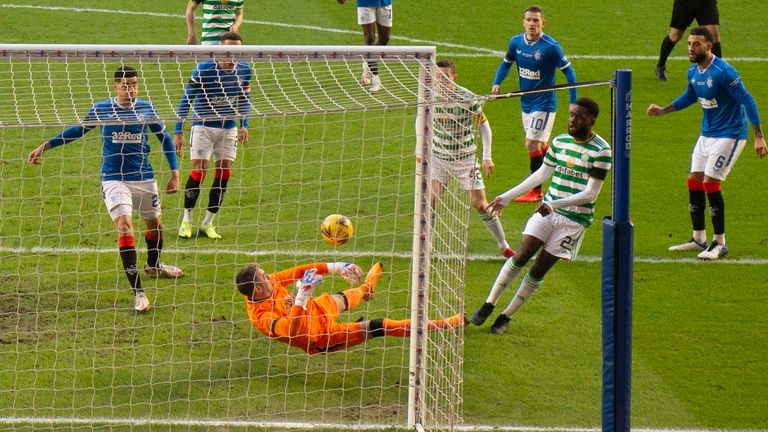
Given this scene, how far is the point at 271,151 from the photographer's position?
13.7 m

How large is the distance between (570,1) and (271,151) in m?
8.49

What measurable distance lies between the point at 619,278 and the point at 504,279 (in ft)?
10.7

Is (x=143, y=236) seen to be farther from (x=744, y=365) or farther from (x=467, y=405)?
(x=744, y=365)

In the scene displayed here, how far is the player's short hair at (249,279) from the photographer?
8.62 m

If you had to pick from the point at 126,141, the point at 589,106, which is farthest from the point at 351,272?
the point at 126,141

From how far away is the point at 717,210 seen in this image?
36.9ft

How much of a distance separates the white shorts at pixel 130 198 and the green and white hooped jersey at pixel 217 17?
4.37m

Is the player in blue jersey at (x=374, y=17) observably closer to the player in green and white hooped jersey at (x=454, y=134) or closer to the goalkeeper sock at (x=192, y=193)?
the goalkeeper sock at (x=192, y=193)

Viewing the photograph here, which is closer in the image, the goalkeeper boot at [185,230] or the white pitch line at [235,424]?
the white pitch line at [235,424]

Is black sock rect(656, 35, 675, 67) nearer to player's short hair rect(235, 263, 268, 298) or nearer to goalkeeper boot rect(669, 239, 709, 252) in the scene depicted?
goalkeeper boot rect(669, 239, 709, 252)

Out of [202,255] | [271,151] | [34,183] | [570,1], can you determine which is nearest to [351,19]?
[570,1]

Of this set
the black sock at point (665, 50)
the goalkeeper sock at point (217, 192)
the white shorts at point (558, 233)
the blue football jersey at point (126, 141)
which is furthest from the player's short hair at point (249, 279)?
the black sock at point (665, 50)

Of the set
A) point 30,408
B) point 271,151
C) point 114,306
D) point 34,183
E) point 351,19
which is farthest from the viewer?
point 351,19

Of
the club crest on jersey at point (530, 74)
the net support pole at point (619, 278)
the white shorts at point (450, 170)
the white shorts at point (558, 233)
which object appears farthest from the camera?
the club crest on jersey at point (530, 74)
